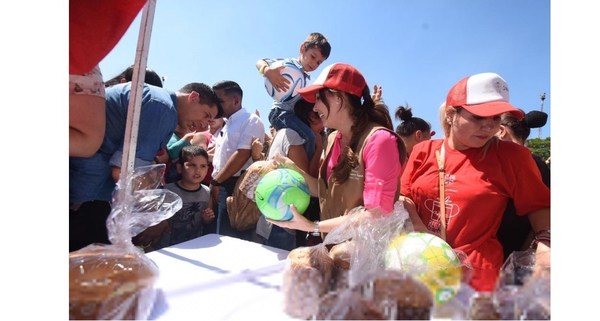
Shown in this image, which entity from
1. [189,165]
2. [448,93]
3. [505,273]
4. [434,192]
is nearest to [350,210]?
[434,192]

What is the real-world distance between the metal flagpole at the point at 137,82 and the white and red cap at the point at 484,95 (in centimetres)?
128

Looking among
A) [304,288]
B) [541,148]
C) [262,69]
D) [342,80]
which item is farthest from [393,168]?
[541,148]

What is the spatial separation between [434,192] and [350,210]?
388 millimetres

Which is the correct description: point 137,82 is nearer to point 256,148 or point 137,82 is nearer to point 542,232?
point 542,232

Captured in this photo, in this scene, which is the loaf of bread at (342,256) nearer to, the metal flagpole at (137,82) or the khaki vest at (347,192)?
the khaki vest at (347,192)

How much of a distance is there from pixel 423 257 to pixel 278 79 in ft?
6.66

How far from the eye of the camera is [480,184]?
1.73 m

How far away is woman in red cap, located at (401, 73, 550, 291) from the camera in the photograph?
1.69 m

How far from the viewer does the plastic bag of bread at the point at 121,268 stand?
0.94 m

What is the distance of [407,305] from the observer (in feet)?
2.92

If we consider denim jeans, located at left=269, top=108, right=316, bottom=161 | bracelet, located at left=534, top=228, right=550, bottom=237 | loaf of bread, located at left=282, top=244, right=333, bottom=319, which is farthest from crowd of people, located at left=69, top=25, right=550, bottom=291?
denim jeans, located at left=269, top=108, right=316, bottom=161

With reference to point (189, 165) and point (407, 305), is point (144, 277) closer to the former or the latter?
point (407, 305)

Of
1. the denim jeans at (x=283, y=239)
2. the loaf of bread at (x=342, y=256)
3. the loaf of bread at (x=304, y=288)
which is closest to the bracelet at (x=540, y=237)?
the loaf of bread at (x=342, y=256)

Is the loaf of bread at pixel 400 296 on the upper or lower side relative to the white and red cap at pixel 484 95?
lower
